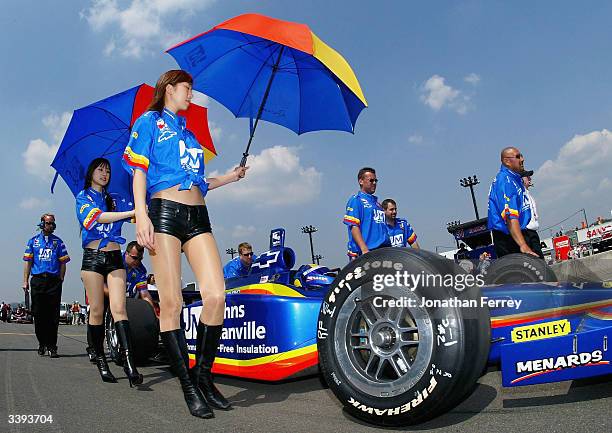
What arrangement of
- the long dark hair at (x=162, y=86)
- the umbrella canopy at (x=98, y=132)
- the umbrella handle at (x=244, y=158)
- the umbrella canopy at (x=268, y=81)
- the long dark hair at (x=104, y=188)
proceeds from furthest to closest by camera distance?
1. the umbrella canopy at (x=98, y=132)
2. the umbrella canopy at (x=268, y=81)
3. the umbrella handle at (x=244, y=158)
4. the long dark hair at (x=104, y=188)
5. the long dark hair at (x=162, y=86)

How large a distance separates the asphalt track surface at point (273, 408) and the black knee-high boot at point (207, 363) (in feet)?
0.43

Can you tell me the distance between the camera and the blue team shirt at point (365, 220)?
513 cm

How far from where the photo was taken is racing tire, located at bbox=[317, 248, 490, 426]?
191 cm

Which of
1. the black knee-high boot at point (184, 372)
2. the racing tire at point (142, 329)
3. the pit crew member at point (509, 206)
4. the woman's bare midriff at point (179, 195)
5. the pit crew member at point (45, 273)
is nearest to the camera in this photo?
the black knee-high boot at point (184, 372)

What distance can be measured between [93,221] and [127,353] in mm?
1066

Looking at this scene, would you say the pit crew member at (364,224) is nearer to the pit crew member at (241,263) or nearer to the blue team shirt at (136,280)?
the pit crew member at (241,263)

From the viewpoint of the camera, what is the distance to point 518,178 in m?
4.54

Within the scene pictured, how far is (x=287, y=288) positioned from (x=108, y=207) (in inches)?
75.0

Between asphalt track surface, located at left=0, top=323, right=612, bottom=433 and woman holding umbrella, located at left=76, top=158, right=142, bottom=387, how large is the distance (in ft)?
1.51

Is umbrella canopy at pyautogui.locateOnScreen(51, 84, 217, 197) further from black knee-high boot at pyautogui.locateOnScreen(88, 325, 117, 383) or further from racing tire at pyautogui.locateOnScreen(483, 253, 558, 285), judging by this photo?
racing tire at pyautogui.locateOnScreen(483, 253, 558, 285)

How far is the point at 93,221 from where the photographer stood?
3938 millimetres

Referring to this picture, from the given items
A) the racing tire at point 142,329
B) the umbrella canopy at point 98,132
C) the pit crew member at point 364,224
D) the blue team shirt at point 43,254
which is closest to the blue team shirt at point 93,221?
the racing tire at point 142,329

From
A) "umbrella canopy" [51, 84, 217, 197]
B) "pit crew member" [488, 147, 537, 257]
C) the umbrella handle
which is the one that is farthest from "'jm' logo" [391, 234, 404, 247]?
"umbrella canopy" [51, 84, 217, 197]

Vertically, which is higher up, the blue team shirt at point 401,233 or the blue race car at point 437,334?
the blue team shirt at point 401,233
